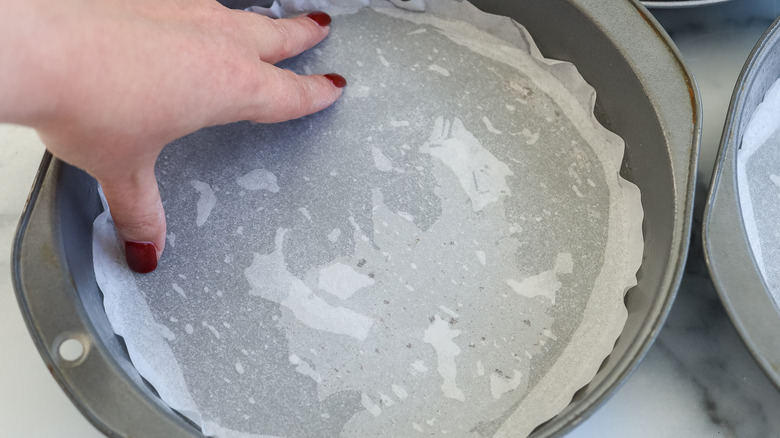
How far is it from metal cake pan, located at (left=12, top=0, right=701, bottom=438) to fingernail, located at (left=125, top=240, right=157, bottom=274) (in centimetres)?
3

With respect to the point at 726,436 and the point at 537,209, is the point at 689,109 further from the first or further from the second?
the point at 726,436

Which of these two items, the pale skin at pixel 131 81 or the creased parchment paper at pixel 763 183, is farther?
the creased parchment paper at pixel 763 183

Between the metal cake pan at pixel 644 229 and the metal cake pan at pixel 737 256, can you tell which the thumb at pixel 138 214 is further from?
the metal cake pan at pixel 737 256

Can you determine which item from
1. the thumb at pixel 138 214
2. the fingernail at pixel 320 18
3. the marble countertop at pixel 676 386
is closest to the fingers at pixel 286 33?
the fingernail at pixel 320 18

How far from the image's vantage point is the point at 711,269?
43 cm

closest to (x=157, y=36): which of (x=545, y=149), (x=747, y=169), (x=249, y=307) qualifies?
(x=249, y=307)

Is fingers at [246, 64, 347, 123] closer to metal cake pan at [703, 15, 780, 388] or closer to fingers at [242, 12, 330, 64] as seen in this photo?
fingers at [242, 12, 330, 64]

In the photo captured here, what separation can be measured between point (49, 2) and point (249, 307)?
247mm

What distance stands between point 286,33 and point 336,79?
0.06 meters

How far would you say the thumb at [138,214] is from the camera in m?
0.43

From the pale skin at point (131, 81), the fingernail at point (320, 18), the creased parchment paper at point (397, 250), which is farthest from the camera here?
the fingernail at point (320, 18)

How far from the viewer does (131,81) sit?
0.37 metres

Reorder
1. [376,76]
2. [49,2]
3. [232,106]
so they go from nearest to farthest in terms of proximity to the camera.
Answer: [49,2] → [232,106] → [376,76]

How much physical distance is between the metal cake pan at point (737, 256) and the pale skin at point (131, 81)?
316 mm
